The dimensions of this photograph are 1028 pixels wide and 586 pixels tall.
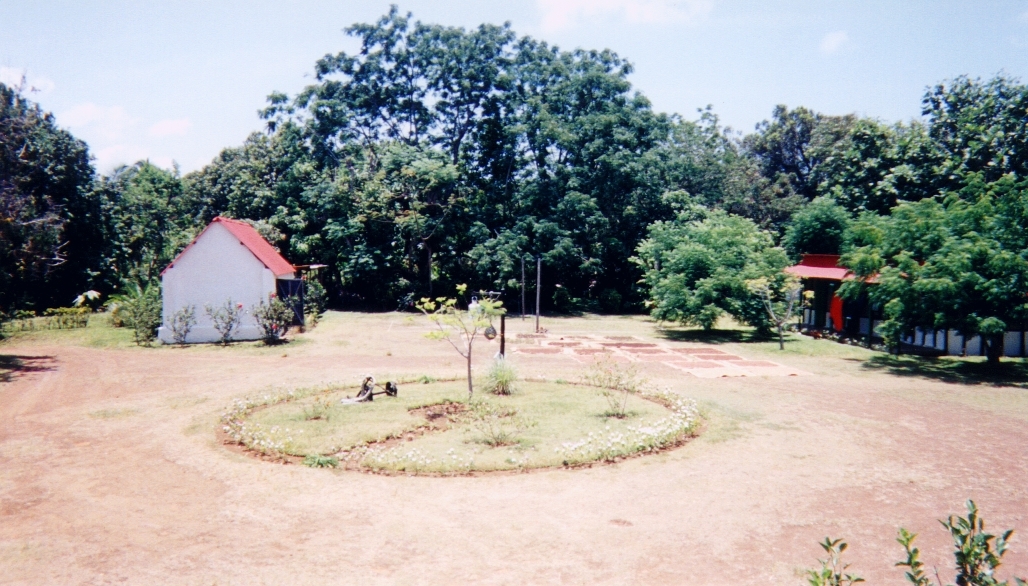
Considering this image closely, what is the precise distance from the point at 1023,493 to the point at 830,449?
2332 millimetres

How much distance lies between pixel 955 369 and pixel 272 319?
66.0 ft

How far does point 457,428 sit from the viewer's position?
10594 millimetres

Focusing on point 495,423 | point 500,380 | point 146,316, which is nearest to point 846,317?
point 500,380

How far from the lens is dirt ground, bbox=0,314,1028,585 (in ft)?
19.4

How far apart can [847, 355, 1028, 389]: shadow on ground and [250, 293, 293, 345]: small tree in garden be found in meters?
17.6

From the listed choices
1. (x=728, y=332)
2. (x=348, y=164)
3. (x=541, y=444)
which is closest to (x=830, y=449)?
(x=541, y=444)

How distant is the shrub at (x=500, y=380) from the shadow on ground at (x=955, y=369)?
34.6 feet

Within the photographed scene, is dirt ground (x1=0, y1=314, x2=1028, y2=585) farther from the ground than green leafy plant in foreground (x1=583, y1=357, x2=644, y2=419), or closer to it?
closer to it

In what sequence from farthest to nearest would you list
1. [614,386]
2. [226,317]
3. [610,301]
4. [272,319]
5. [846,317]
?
[610,301] < [846,317] < [226,317] < [272,319] < [614,386]

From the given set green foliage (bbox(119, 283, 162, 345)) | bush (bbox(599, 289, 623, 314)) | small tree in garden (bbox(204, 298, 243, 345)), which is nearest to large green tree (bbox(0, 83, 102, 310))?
green foliage (bbox(119, 283, 162, 345))

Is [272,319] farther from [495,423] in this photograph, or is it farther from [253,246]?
[495,423]

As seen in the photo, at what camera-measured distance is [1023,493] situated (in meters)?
7.89

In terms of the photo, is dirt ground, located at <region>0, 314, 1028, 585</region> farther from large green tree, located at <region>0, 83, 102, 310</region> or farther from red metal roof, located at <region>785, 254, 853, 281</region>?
large green tree, located at <region>0, 83, 102, 310</region>

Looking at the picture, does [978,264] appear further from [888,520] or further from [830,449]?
[888,520]
